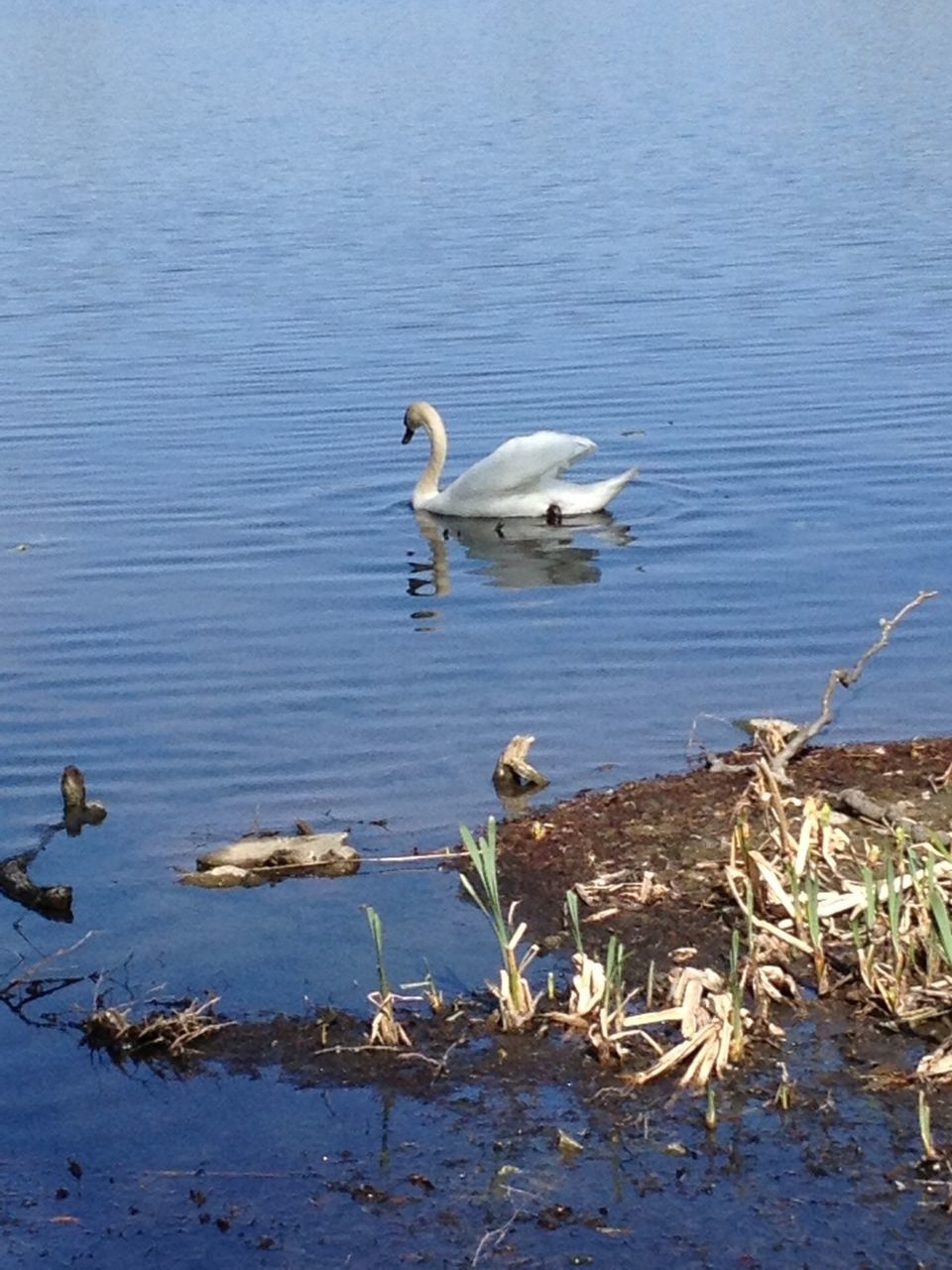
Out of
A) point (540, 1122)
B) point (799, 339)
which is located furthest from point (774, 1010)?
point (799, 339)

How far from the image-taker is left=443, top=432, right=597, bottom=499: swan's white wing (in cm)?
1394

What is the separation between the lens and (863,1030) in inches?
246

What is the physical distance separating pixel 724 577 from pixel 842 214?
15.3 m

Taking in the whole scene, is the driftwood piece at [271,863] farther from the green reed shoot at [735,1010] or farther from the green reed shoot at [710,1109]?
the green reed shoot at [710,1109]

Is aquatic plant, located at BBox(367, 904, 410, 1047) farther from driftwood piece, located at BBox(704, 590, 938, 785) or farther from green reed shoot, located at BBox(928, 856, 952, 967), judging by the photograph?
driftwood piece, located at BBox(704, 590, 938, 785)

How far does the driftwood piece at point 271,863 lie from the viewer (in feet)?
26.3

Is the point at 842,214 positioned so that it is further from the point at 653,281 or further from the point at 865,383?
the point at 865,383

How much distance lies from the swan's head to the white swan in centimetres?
64

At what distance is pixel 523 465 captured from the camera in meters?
14.1

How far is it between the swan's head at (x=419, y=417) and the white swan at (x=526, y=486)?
64 centimetres

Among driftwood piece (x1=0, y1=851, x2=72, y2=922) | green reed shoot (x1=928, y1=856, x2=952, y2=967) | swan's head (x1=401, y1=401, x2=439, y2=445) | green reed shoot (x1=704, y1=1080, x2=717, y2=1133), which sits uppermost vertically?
swan's head (x1=401, y1=401, x2=439, y2=445)

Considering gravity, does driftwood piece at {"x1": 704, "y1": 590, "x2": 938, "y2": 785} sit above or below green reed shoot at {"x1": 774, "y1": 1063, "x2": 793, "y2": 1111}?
above

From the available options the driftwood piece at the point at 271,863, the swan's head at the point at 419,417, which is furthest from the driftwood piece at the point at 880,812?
the swan's head at the point at 419,417

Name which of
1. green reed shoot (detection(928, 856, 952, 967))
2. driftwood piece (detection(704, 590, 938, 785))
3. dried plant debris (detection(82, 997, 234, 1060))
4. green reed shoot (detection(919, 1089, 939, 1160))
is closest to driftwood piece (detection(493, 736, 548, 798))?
driftwood piece (detection(704, 590, 938, 785))
